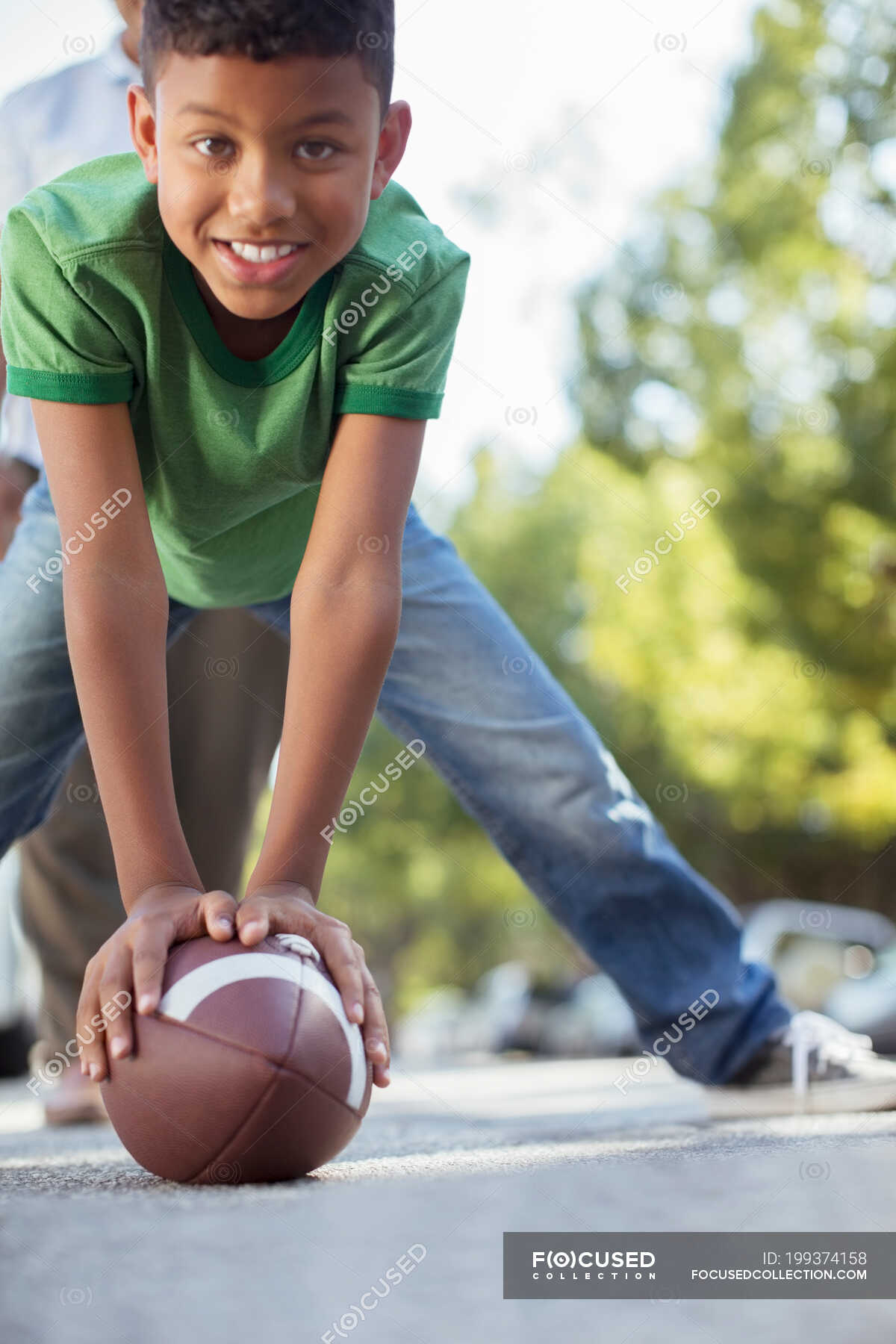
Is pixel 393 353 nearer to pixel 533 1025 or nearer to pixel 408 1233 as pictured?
pixel 408 1233

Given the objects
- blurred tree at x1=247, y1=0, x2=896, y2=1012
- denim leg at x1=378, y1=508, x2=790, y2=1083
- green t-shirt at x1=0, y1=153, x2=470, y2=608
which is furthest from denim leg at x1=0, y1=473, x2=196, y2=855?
blurred tree at x1=247, y1=0, x2=896, y2=1012

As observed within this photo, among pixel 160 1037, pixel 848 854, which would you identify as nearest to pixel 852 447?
pixel 848 854

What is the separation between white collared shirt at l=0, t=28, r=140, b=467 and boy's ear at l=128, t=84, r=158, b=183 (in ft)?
4.30

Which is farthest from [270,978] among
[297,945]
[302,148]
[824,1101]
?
A: [824,1101]

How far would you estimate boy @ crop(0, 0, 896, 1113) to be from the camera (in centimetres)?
213

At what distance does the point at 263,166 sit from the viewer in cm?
Answer: 210

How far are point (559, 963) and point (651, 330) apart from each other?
10543 mm

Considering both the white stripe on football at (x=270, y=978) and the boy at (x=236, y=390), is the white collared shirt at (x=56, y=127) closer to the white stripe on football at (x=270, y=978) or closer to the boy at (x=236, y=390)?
the boy at (x=236, y=390)

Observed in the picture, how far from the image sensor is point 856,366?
12.3 meters

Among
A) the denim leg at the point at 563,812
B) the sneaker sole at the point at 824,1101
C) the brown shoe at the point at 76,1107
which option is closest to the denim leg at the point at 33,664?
the denim leg at the point at 563,812

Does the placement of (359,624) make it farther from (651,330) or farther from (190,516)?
(651,330)

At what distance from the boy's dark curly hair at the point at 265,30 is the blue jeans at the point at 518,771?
3.71 ft

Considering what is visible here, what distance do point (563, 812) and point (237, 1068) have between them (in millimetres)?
1340

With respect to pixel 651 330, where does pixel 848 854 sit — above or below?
below
